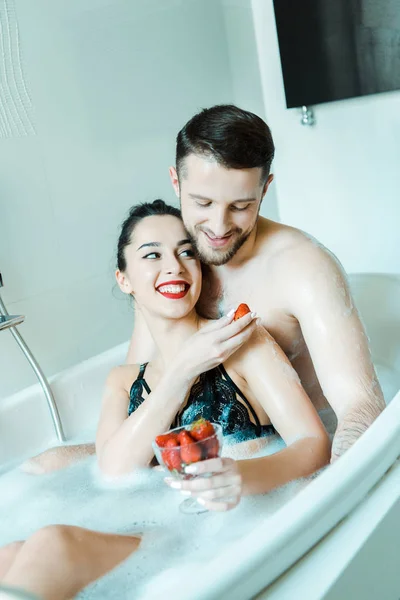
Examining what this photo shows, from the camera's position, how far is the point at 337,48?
2.57m

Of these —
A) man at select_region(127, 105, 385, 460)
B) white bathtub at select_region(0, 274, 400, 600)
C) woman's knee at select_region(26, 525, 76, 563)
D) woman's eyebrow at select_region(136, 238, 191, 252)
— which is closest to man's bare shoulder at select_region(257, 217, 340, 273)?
man at select_region(127, 105, 385, 460)

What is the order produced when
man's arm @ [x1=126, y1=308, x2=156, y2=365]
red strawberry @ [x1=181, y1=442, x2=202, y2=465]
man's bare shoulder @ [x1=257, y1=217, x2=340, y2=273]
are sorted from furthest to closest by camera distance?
man's arm @ [x1=126, y1=308, x2=156, y2=365], man's bare shoulder @ [x1=257, y1=217, x2=340, y2=273], red strawberry @ [x1=181, y1=442, x2=202, y2=465]

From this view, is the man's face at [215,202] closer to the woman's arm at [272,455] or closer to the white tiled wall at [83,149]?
the woman's arm at [272,455]

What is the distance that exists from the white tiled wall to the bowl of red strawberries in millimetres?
1274

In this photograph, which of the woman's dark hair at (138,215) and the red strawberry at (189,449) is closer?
the red strawberry at (189,449)

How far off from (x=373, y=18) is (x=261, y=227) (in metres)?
1.19

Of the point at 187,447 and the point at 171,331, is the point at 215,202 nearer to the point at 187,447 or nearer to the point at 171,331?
the point at 171,331

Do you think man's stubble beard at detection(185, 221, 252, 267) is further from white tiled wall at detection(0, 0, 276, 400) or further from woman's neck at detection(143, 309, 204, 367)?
white tiled wall at detection(0, 0, 276, 400)

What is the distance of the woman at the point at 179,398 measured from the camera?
1127 mm

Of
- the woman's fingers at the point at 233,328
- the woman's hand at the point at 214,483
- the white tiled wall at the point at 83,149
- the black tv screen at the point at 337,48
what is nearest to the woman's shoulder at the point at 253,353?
the woman's fingers at the point at 233,328

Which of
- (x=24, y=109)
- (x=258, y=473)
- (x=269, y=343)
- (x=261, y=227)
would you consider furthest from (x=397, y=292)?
(x=24, y=109)

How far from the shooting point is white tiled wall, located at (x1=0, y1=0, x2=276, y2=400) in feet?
7.34

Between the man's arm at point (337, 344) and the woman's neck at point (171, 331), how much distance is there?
23 centimetres

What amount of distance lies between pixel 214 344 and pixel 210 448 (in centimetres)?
28
